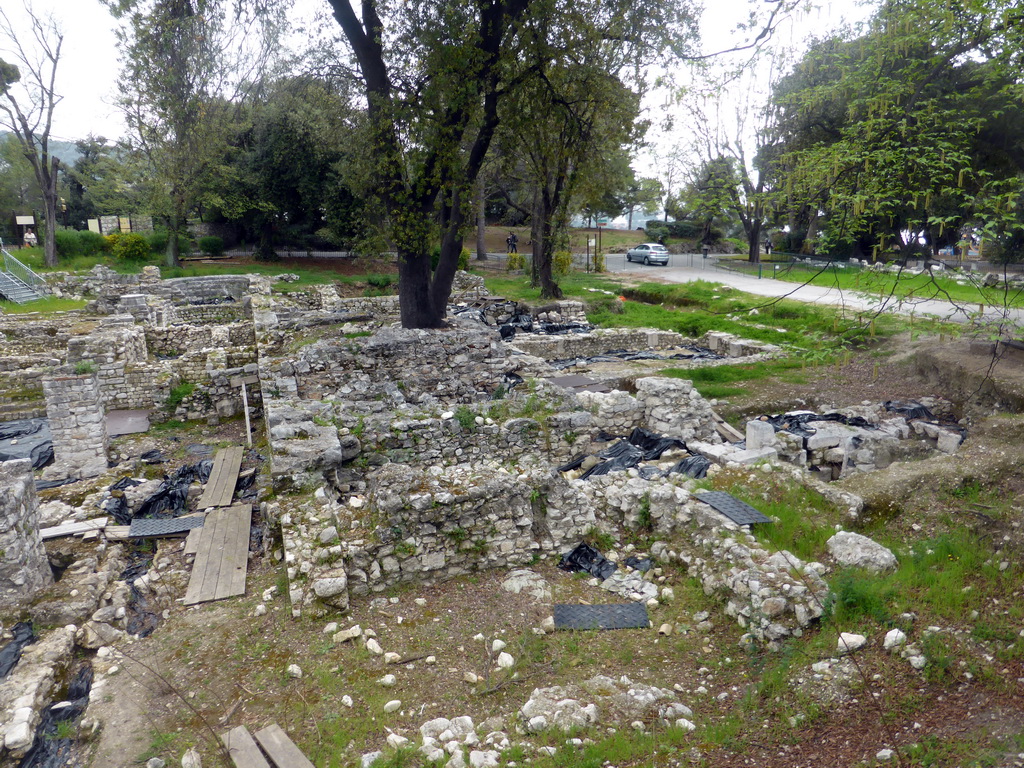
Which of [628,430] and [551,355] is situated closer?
[628,430]

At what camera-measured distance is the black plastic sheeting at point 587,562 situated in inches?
261

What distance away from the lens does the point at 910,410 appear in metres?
11.6

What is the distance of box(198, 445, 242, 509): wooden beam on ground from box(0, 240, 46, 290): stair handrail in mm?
22923

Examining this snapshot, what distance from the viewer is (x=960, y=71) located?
15547 mm

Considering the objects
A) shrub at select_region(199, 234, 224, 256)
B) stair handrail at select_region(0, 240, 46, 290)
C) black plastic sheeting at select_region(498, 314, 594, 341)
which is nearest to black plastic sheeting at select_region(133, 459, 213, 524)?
black plastic sheeting at select_region(498, 314, 594, 341)

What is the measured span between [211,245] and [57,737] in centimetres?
3628

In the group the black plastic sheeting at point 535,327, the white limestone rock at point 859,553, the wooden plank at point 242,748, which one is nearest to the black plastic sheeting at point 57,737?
the wooden plank at point 242,748

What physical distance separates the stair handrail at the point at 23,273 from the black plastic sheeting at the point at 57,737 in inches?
1106

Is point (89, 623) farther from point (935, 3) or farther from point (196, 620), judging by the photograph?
point (935, 3)

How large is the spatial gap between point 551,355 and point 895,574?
523 inches

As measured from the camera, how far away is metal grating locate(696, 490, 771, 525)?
658cm

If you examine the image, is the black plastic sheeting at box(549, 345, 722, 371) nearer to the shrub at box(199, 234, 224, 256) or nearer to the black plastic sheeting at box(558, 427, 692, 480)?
the black plastic sheeting at box(558, 427, 692, 480)

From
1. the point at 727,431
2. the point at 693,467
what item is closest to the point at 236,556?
the point at 693,467

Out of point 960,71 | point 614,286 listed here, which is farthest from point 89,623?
point 614,286
